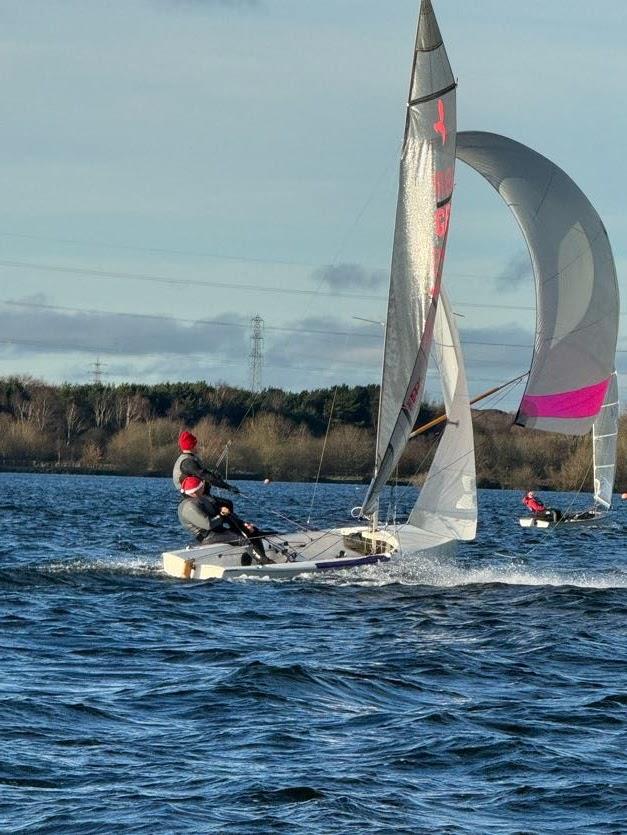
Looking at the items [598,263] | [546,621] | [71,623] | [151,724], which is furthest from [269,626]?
[598,263]

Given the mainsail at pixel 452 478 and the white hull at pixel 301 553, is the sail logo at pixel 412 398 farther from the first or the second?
the white hull at pixel 301 553

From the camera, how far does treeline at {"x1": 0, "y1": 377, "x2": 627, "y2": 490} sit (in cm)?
8369

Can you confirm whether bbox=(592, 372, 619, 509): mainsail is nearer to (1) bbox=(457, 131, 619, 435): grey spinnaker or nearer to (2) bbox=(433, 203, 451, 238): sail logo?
(1) bbox=(457, 131, 619, 435): grey spinnaker

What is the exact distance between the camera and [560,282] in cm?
2539

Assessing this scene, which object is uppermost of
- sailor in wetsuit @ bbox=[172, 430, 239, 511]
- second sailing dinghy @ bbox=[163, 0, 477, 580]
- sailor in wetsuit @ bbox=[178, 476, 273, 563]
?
second sailing dinghy @ bbox=[163, 0, 477, 580]

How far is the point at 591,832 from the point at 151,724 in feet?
12.5

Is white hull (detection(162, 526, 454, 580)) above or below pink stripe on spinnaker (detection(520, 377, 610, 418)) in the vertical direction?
below

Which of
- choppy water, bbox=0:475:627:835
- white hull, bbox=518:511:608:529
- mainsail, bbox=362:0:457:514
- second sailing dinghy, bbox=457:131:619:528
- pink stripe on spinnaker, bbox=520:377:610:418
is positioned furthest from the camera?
white hull, bbox=518:511:608:529

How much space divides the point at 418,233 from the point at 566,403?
4505 millimetres

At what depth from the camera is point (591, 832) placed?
9328mm

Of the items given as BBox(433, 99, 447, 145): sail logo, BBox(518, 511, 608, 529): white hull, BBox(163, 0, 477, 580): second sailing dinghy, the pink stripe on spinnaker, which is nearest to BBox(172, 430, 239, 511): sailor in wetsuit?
BBox(163, 0, 477, 580): second sailing dinghy

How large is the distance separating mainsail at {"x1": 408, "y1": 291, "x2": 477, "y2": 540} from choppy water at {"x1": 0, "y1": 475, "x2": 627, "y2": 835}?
3.25 ft

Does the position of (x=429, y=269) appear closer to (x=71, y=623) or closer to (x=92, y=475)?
(x=71, y=623)

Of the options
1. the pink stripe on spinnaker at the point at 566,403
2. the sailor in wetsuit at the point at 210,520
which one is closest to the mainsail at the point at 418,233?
the sailor in wetsuit at the point at 210,520
